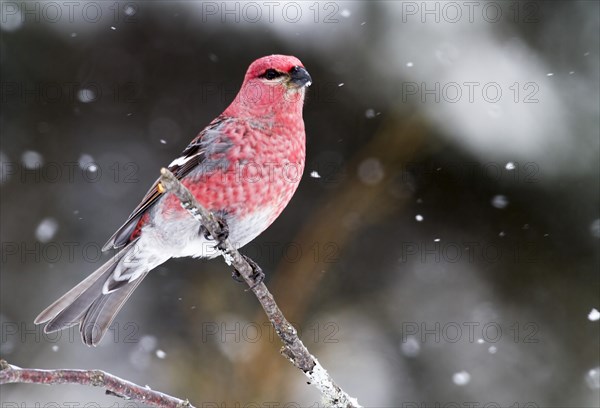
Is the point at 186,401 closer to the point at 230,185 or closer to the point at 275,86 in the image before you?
the point at 230,185

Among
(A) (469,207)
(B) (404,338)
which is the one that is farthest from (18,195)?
(A) (469,207)

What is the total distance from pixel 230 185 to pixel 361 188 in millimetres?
2459

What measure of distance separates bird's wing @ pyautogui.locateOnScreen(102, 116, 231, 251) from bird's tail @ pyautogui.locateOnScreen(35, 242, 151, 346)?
0.31 ft

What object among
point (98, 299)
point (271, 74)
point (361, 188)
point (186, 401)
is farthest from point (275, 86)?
point (361, 188)

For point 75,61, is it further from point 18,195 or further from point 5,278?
point 5,278

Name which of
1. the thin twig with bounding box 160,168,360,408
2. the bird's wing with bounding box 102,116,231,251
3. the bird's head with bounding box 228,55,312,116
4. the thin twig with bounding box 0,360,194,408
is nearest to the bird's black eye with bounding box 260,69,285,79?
the bird's head with bounding box 228,55,312,116

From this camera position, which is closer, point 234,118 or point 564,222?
point 234,118

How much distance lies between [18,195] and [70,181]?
0.45m

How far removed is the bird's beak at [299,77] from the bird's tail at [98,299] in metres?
1.22

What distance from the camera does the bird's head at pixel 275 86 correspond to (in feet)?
11.2

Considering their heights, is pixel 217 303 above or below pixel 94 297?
below

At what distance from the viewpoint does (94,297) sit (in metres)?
3.56

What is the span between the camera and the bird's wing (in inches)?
134

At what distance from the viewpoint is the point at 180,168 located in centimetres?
349
